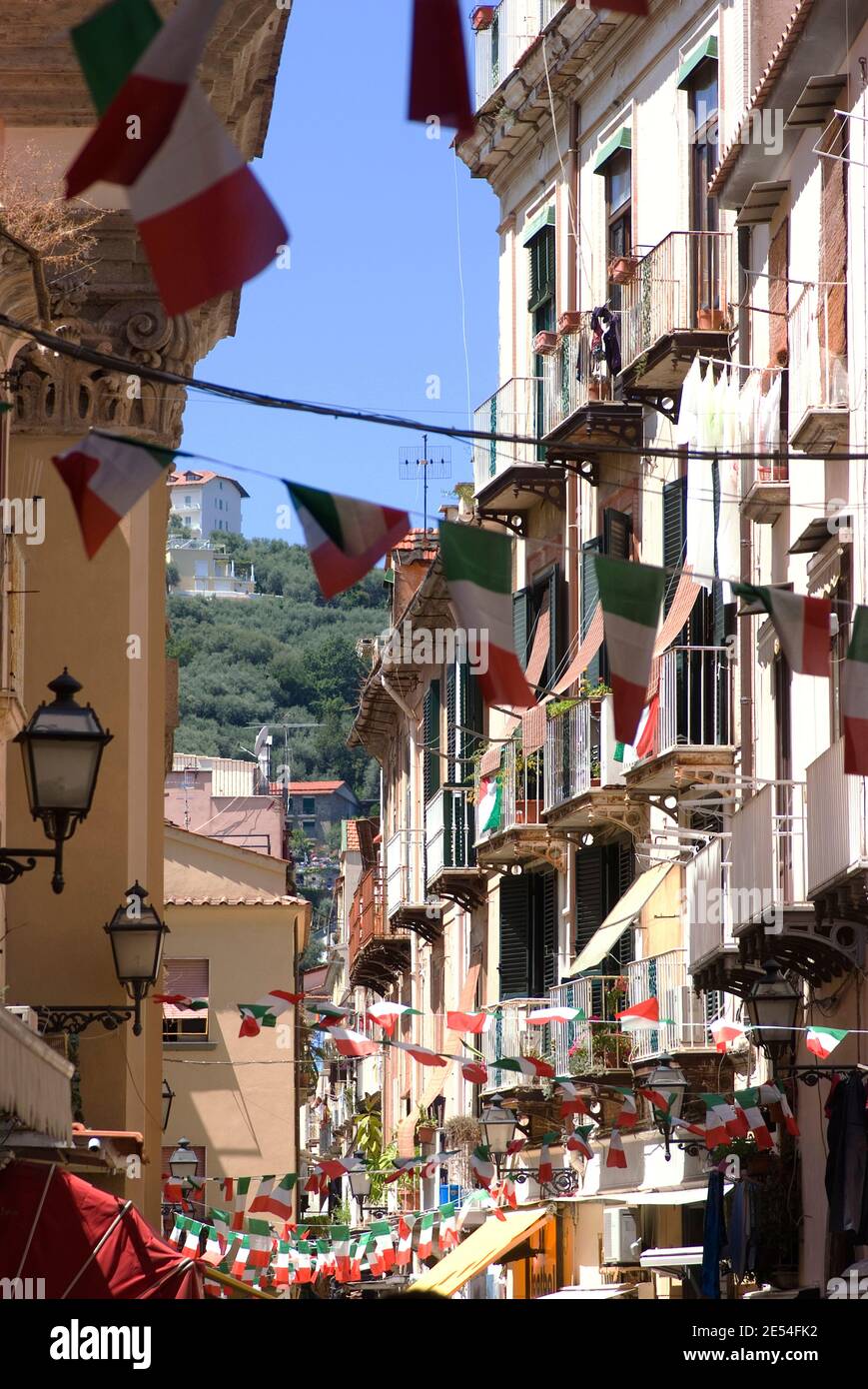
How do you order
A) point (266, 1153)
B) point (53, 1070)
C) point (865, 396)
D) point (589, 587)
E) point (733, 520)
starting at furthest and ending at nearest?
point (266, 1153) < point (589, 587) < point (733, 520) < point (865, 396) < point (53, 1070)

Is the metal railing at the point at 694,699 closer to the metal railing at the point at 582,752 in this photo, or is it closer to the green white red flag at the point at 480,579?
the metal railing at the point at 582,752

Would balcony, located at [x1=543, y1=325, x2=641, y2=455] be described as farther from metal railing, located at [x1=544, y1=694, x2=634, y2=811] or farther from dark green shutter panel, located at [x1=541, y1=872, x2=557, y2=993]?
dark green shutter panel, located at [x1=541, y1=872, x2=557, y2=993]

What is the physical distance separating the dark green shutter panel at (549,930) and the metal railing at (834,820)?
11247 mm

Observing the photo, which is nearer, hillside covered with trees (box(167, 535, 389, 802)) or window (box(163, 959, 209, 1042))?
window (box(163, 959, 209, 1042))

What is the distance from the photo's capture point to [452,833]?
32562 mm

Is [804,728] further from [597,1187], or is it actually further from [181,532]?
[181,532]

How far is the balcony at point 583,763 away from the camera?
23.1 meters

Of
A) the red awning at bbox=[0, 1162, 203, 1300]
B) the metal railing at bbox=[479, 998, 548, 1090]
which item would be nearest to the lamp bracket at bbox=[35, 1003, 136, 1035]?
the red awning at bbox=[0, 1162, 203, 1300]

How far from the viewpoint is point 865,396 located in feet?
51.2

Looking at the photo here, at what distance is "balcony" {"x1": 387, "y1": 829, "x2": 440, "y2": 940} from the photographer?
122 feet

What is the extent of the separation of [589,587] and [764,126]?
7.15 metres

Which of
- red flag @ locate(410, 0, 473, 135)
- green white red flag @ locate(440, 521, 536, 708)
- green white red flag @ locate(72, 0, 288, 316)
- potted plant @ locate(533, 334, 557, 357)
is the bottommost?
green white red flag @ locate(440, 521, 536, 708)

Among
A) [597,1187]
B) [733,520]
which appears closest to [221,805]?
[597,1187]

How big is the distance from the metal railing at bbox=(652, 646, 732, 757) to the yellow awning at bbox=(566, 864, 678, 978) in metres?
1.89
